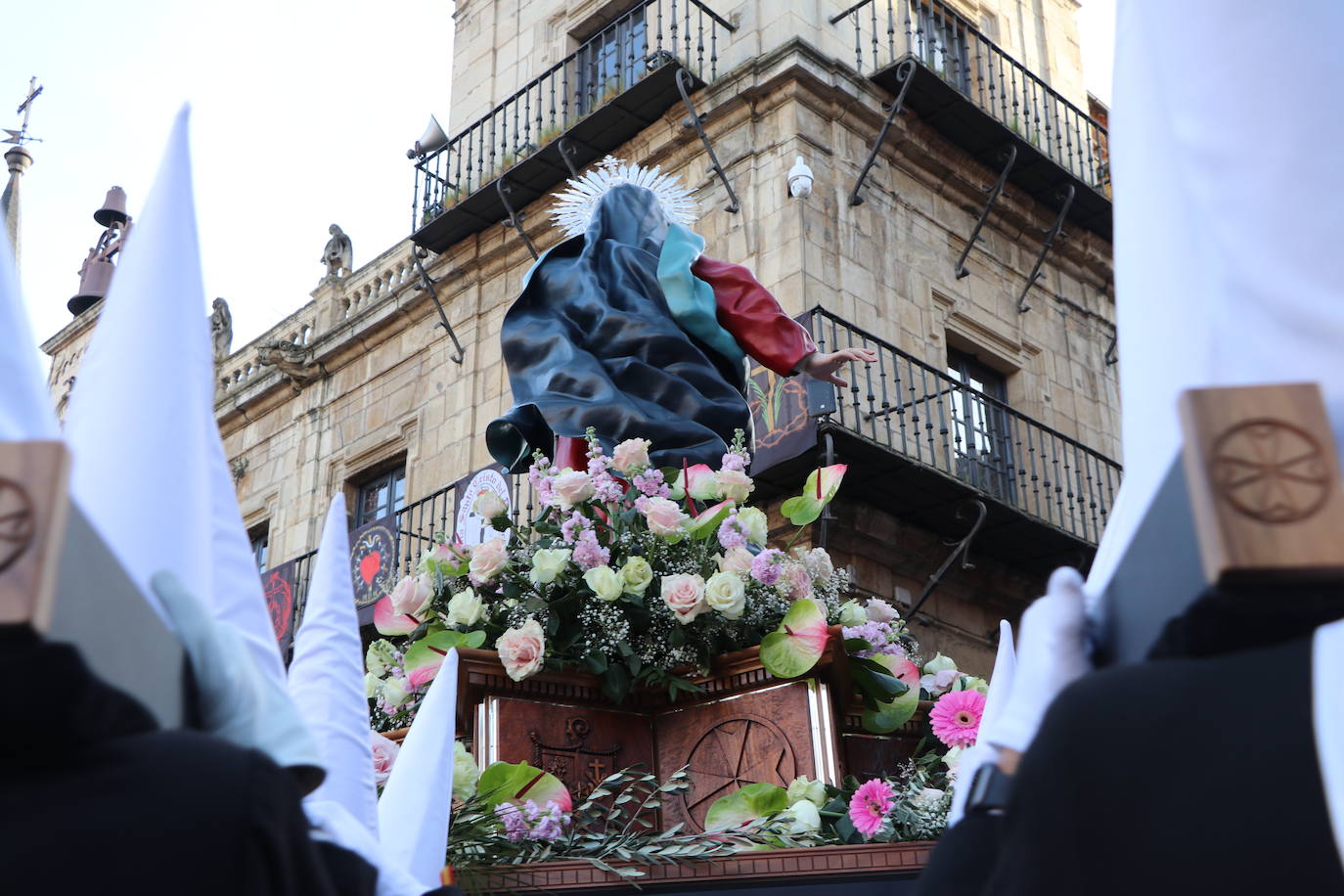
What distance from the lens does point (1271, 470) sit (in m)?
1.01

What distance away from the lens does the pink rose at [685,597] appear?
3586 mm

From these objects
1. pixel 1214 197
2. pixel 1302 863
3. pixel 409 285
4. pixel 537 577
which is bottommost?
pixel 1302 863

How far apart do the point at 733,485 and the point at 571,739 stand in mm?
869

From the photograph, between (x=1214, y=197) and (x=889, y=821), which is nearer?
(x=1214, y=197)

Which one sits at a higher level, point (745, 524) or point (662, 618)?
point (745, 524)

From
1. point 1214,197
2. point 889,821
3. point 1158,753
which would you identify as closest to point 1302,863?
point 1158,753

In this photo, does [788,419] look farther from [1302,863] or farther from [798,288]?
[1302,863]

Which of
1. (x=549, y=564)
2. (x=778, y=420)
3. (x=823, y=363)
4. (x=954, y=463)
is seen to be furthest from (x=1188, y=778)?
(x=954, y=463)

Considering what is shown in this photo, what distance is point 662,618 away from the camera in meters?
3.72

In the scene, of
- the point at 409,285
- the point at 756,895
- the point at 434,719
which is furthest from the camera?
the point at 409,285

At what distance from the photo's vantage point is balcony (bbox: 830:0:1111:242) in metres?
13.4

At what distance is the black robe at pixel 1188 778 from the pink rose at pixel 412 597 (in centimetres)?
304

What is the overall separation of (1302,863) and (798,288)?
10.8 m

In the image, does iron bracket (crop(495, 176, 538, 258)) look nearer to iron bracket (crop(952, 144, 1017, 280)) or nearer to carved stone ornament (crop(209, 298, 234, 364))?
iron bracket (crop(952, 144, 1017, 280))
